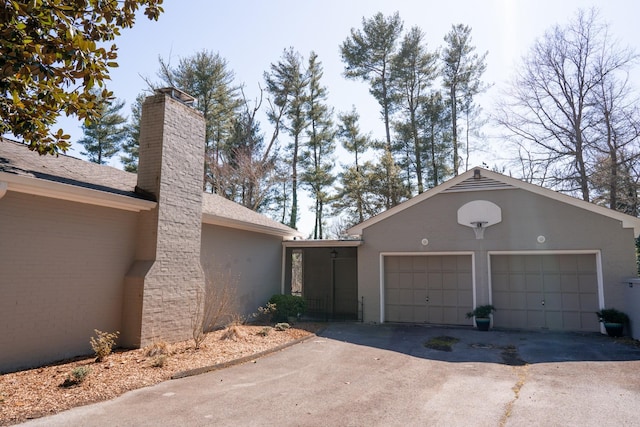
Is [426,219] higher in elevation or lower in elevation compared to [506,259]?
higher

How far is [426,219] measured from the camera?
12438 millimetres

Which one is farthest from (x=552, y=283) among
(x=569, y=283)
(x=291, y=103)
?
(x=291, y=103)

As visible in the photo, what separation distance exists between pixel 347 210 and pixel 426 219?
1244cm

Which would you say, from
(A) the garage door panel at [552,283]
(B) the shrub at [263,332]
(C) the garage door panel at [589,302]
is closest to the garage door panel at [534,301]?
(A) the garage door panel at [552,283]

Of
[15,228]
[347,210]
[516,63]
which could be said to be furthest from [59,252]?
[516,63]

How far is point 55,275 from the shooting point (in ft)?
22.4

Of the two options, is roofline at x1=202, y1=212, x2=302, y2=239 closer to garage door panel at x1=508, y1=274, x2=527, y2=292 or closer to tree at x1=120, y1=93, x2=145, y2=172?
garage door panel at x1=508, y1=274, x2=527, y2=292

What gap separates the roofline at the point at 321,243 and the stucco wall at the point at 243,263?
1.30 ft

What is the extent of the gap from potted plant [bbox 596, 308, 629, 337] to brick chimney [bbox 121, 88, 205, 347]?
10163mm

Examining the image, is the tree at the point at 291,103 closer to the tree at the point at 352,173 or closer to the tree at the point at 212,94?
the tree at the point at 212,94

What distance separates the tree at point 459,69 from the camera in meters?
23.9

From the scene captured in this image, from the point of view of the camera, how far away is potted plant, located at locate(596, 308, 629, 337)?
10008 mm

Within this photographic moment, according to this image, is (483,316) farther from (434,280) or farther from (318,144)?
(318,144)

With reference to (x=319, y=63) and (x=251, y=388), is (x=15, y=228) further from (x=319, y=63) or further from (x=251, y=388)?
(x=319, y=63)
